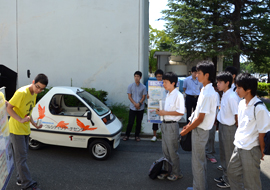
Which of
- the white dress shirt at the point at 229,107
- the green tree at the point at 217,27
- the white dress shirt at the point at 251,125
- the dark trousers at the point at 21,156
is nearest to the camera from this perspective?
the white dress shirt at the point at 251,125

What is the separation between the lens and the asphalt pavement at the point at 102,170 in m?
3.89

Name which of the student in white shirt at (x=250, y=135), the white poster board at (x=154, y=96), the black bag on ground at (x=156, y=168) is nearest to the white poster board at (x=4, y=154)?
the black bag on ground at (x=156, y=168)

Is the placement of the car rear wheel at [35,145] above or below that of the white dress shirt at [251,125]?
below

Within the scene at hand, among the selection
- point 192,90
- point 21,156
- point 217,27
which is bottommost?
point 21,156

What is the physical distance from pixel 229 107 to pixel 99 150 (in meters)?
2.83

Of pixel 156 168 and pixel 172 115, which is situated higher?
pixel 172 115

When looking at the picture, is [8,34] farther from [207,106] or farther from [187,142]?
[207,106]

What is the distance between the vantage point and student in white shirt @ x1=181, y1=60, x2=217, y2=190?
3.20 metres

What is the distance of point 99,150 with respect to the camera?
16.2 ft

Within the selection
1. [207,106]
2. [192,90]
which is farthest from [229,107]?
[192,90]

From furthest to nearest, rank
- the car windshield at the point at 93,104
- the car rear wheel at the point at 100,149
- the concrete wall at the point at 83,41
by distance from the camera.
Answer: the concrete wall at the point at 83,41, the car windshield at the point at 93,104, the car rear wheel at the point at 100,149

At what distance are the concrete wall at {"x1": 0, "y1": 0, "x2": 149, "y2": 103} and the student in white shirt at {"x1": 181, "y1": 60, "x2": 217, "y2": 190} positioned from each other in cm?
681

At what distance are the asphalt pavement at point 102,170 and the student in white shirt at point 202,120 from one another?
643 mm

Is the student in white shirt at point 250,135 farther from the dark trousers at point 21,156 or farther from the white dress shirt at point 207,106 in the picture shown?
the dark trousers at point 21,156
